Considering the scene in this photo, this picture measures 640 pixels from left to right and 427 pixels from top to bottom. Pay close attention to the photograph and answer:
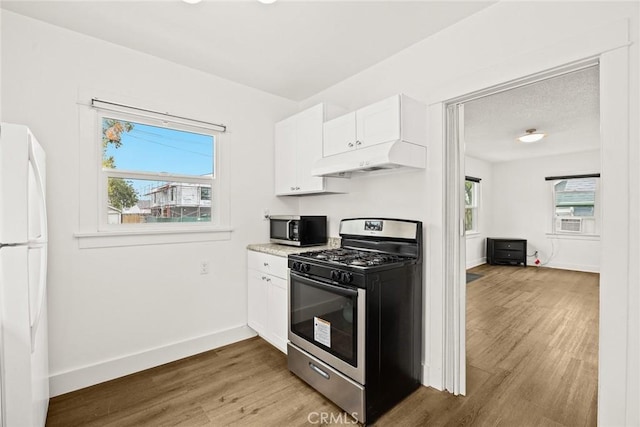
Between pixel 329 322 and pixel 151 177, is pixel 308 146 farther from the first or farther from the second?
pixel 329 322

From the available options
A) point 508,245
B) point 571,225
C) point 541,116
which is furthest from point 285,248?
point 571,225

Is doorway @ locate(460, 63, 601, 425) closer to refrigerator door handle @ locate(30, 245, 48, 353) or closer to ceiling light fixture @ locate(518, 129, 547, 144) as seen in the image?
ceiling light fixture @ locate(518, 129, 547, 144)

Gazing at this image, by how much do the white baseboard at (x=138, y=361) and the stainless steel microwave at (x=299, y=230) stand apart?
3.31 feet

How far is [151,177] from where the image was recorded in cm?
259

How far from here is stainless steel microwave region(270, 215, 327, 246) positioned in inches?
112

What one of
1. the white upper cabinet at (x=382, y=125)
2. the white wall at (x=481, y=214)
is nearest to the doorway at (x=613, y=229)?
the white upper cabinet at (x=382, y=125)

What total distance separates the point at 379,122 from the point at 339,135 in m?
0.41

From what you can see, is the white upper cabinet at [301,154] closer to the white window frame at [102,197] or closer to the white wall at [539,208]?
the white window frame at [102,197]

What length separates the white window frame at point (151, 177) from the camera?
91.5 inches

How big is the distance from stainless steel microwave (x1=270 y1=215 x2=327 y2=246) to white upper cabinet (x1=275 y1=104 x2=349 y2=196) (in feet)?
0.90

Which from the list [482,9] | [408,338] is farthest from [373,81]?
[408,338]

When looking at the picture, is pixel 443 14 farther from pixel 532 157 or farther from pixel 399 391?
pixel 532 157

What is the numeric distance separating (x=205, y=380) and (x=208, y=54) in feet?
8.50

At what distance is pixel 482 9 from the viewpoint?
1913mm
